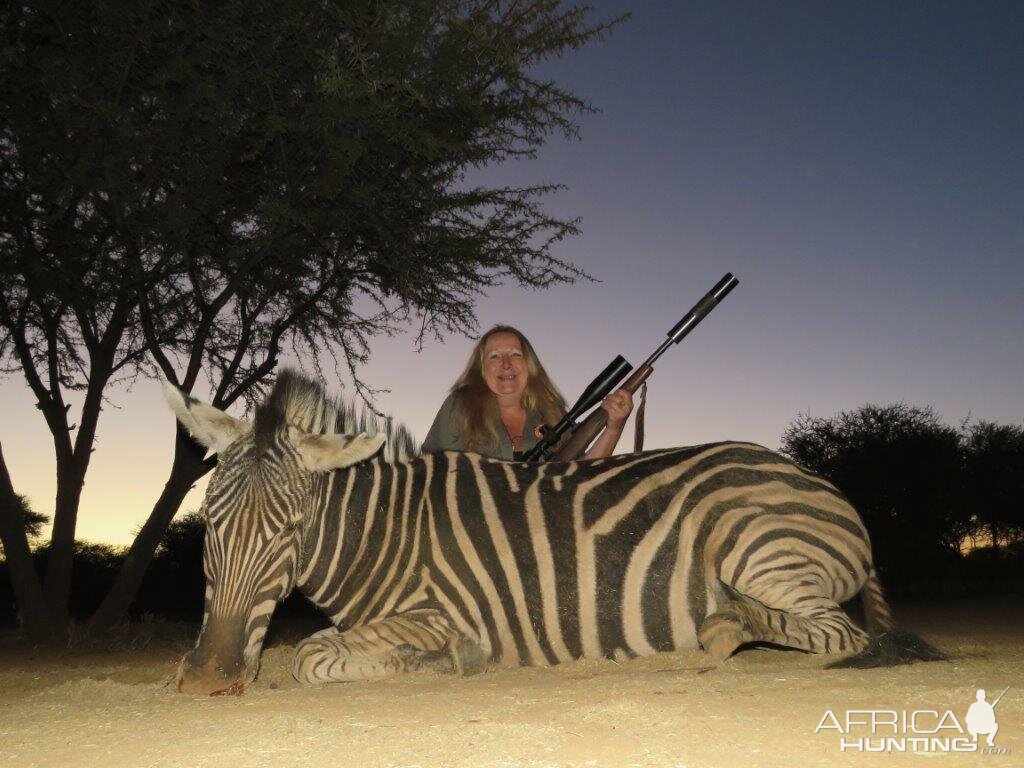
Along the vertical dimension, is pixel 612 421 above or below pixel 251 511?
above

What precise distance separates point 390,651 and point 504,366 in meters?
2.41

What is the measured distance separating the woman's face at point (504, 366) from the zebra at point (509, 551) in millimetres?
1706

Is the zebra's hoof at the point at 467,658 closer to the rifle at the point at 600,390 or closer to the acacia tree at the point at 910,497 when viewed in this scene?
the rifle at the point at 600,390

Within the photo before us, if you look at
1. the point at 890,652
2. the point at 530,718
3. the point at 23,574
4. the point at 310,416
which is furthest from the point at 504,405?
the point at 23,574

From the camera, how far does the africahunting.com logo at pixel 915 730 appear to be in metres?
1.67

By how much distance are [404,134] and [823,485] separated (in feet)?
11.0

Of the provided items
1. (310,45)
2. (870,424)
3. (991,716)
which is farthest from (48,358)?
(870,424)

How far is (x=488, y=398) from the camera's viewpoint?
4.98 metres

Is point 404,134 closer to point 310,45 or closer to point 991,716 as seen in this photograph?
point 310,45

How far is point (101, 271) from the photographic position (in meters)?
6.35

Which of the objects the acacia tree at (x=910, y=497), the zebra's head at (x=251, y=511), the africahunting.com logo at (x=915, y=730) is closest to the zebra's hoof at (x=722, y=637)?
the africahunting.com logo at (x=915, y=730)

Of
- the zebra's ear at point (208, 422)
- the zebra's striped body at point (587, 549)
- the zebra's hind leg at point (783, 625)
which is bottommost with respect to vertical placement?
the zebra's hind leg at point (783, 625)

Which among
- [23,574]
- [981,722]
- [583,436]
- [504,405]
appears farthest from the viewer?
[23,574]

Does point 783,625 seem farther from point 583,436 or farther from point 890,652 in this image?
point 583,436
